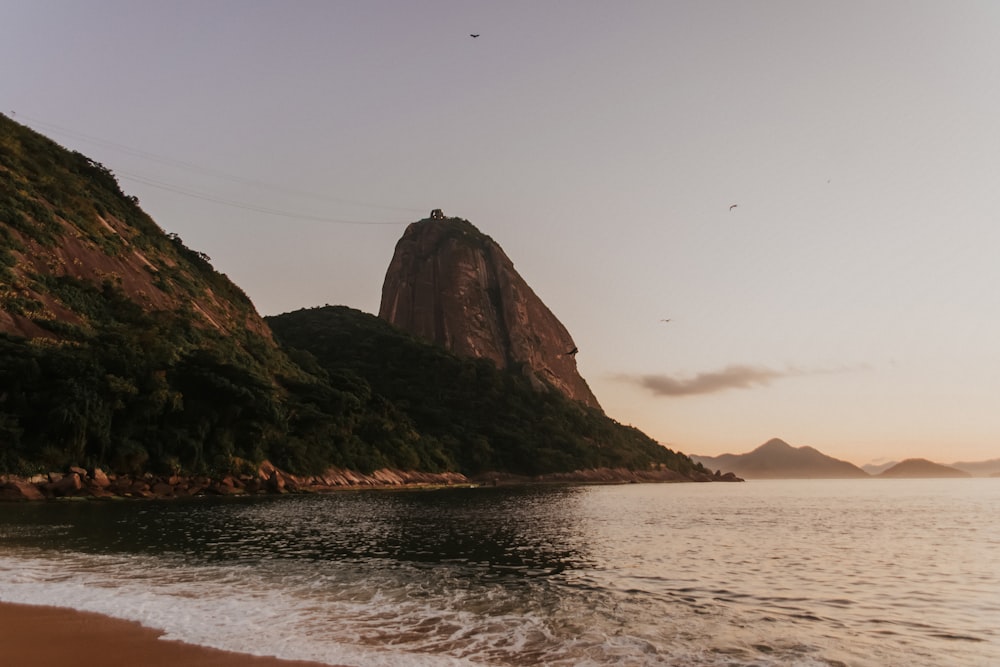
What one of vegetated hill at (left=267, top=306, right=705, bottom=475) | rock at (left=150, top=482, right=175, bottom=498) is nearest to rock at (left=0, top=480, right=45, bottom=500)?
rock at (left=150, top=482, right=175, bottom=498)

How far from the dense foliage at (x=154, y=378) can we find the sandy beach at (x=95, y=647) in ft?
153

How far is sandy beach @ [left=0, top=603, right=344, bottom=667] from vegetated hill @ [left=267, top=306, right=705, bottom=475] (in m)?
102

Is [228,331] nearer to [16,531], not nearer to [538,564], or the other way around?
[16,531]

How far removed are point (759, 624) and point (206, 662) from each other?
10.8 m

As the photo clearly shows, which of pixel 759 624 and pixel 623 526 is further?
pixel 623 526

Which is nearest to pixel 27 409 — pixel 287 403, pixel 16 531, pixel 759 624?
pixel 16 531

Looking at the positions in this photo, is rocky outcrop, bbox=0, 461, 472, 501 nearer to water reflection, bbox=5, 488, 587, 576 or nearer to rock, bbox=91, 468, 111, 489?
rock, bbox=91, 468, 111, 489

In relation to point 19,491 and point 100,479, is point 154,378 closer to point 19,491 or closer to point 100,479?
point 100,479

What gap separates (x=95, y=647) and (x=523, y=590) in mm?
10434

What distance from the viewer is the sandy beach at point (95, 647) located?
32.2ft

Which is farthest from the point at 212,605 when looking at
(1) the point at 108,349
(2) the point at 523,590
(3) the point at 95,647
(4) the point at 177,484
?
(1) the point at 108,349

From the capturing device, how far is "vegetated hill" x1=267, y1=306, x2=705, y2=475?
13562 cm

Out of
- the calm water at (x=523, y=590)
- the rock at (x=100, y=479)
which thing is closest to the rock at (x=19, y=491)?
the rock at (x=100, y=479)

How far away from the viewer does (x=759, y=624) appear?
1386 cm
